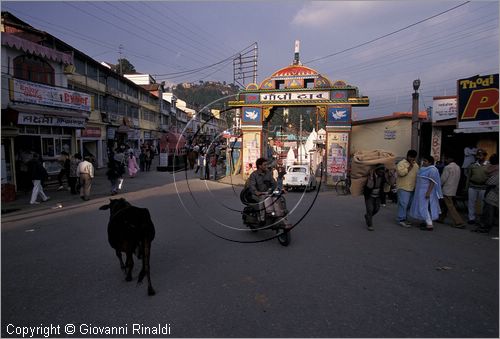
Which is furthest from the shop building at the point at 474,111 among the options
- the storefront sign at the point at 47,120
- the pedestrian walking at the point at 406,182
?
the storefront sign at the point at 47,120

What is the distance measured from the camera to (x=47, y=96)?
14.4 meters

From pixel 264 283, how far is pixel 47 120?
14.4m

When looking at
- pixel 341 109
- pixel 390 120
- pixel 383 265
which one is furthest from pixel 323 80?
pixel 383 265

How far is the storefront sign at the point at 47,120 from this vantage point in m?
13.2

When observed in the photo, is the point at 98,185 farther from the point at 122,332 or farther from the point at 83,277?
the point at 122,332

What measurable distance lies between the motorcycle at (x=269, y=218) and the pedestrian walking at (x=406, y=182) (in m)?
3.45

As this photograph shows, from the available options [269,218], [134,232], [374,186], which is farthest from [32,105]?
[374,186]

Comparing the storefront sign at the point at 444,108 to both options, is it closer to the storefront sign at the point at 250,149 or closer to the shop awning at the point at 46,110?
the storefront sign at the point at 250,149

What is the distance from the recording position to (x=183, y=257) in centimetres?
538

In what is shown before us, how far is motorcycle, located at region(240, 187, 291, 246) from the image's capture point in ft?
20.1

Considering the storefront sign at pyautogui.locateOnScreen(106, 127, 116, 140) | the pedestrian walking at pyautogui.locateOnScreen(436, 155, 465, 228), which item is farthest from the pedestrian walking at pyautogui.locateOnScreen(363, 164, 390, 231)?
the storefront sign at pyautogui.locateOnScreen(106, 127, 116, 140)

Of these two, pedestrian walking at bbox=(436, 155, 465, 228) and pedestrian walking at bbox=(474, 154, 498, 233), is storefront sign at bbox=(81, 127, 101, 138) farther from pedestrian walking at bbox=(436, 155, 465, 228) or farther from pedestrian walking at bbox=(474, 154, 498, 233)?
pedestrian walking at bbox=(474, 154, 498, 233)

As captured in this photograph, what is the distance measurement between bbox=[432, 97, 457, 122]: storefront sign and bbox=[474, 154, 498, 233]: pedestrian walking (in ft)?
21.8

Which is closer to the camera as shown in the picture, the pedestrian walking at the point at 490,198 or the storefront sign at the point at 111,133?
the pedestrian walking at the point at 490,198
